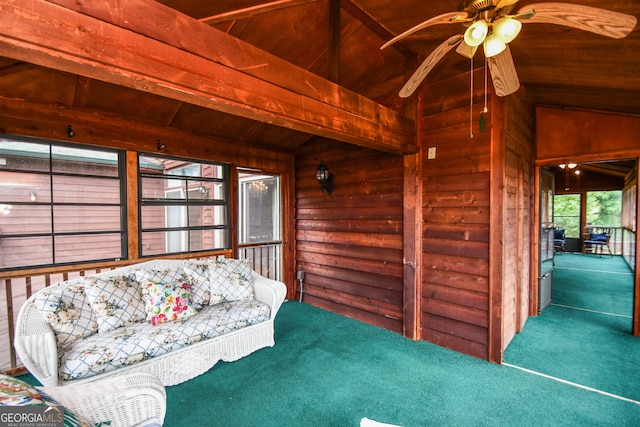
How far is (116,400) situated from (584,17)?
2.83 meters

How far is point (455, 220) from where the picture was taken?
2.98 metres

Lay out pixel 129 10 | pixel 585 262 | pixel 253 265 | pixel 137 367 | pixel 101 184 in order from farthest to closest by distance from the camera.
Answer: pixel 585 262, pixel 253 265, pixel 101 184, pixel 137 367, pixel 129 10

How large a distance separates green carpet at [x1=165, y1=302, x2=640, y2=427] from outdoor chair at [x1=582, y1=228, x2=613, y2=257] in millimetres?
9187

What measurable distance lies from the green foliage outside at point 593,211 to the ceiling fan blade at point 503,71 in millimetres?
10236

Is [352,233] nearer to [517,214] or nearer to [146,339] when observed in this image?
[517,214]

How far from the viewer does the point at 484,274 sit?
2797 mm

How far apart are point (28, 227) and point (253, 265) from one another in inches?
106

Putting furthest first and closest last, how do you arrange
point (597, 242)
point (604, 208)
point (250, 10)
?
point (604, 208), point (597, 242), point (250, 10)

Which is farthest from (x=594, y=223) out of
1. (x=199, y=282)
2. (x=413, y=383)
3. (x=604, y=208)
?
(x=199, y=282)

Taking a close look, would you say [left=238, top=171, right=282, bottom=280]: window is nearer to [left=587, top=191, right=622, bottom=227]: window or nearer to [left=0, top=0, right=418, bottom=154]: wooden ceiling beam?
[left=0, top=0, right=418, bottom=154]: wooden ceiling beam

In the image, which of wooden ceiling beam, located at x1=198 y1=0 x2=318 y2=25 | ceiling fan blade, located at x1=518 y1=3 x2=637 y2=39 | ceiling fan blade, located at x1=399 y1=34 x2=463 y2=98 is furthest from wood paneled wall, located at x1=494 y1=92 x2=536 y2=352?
wooden ceiling beam, located at x1=198 y1=0 x2=318 y2=25

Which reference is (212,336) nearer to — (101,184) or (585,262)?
(101,184)

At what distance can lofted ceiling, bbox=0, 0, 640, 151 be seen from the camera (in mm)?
2117

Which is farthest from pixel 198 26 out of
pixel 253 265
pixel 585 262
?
pixel 585 262
